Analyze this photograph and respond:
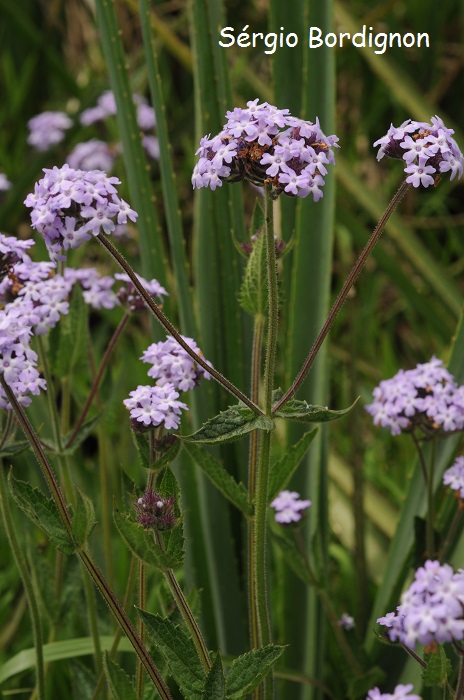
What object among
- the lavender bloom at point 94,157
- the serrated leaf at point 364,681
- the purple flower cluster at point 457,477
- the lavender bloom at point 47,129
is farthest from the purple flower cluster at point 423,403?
the lavender bloom at point 47,129

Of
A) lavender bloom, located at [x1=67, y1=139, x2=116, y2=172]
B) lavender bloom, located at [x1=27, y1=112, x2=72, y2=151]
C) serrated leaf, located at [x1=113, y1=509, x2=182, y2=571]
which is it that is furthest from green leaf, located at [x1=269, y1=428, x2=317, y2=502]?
lavender bloom, located at [x1=27, y1=112, x2=72, y2=151]

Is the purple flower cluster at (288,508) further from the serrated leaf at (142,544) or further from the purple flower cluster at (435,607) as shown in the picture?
the purple flower cluster at (435,607)

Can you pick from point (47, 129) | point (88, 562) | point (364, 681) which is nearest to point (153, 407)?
point (88, 562)

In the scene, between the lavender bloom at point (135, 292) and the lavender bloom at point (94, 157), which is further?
the lavender bloom at point (94, 157)

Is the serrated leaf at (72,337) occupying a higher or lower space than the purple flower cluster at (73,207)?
higher

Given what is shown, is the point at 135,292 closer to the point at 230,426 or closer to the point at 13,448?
the point at 13,448
